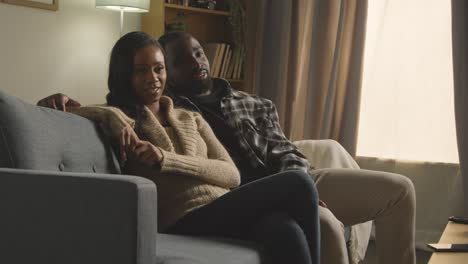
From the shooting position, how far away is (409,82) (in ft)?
13.0

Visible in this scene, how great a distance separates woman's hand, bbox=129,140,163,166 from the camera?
1908 mm

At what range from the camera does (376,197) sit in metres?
2.54

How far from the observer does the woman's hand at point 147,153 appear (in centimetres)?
191

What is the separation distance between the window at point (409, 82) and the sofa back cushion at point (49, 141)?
2392mm

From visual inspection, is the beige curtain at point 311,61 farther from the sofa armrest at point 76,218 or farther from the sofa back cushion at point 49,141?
the sofa armrest at point 76,218

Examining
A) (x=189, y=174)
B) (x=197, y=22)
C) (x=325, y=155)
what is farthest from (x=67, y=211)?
(x=197, y=22)

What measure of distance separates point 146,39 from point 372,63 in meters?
2.13

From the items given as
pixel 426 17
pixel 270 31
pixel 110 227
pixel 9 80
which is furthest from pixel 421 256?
pixel 110 227

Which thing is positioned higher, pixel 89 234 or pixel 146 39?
pixel 146 39

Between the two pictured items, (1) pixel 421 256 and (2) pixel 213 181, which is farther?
(1) pixel 421 256

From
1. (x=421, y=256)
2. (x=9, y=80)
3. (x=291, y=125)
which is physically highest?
(x=9, y=80)

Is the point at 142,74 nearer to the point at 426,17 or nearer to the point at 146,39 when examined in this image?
the point at 146,39

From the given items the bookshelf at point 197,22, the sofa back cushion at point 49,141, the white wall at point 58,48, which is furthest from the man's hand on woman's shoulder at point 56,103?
the bookshelf at point 197,22

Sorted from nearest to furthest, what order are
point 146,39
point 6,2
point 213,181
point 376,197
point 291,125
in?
1. point 213,181
2. point 146,39
3. point 376,197
4. point 6,2
5. point 291,125
